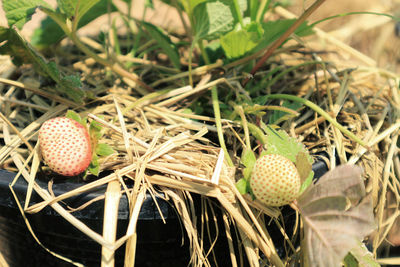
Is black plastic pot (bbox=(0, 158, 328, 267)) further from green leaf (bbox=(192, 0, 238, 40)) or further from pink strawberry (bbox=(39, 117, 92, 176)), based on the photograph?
green leaf (bbox=(192, 0, 238, 40))

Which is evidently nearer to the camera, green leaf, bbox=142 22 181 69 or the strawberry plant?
the strawberry plant

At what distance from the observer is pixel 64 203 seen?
56 cm

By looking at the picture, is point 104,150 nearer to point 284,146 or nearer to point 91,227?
point 91,227

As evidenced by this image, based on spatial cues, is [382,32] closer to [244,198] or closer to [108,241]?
[244,198]

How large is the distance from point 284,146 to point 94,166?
0.92 feet

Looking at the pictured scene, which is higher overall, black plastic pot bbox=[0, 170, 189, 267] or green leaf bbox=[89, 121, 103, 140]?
green leaf bbox=[89, 121, 103, 140]

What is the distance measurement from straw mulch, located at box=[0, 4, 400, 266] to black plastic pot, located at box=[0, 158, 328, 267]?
0.05 feet

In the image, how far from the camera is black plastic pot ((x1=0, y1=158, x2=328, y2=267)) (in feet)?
1.83

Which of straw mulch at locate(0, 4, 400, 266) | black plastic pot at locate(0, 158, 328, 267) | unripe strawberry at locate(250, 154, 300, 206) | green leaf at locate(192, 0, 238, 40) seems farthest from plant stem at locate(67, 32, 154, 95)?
unripe strawberry at locate(250, 154, 300, 206)

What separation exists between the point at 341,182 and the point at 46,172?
441mm

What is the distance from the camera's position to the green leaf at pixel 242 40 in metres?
0.68

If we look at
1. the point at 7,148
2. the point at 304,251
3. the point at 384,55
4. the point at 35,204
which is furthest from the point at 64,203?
the point at 384,55

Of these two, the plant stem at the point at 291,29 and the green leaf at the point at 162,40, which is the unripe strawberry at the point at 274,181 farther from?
the green leaf at the point at 162,40

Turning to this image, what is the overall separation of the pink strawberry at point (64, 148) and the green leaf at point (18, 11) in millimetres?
181
